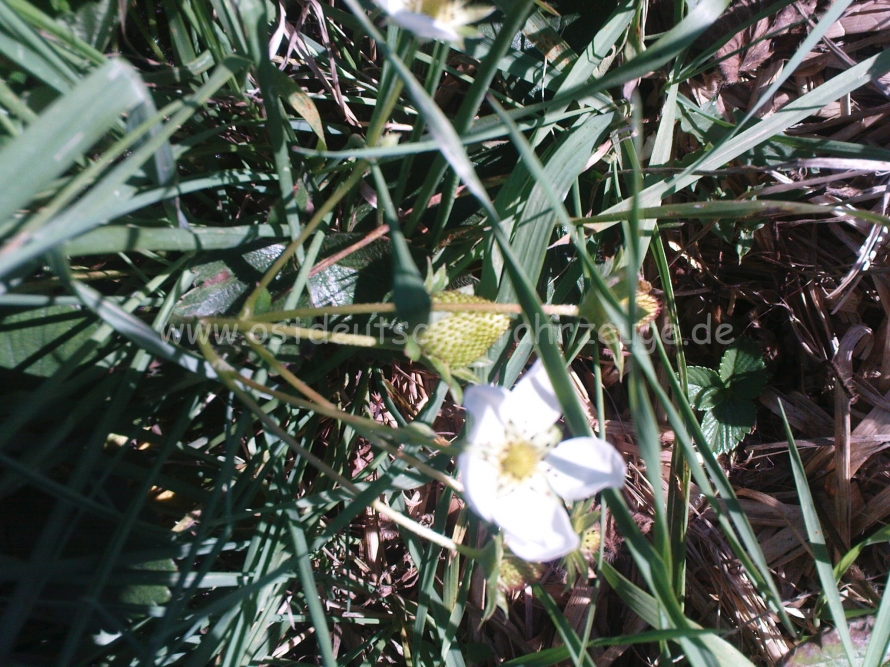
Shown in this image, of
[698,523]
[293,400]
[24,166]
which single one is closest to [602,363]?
[698,523]

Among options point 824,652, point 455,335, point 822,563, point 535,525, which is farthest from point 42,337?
point 824,652

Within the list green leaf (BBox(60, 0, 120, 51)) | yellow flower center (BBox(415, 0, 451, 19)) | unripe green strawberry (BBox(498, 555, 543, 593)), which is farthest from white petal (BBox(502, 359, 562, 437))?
green leaf (BBox(60, 0, 120, 51))

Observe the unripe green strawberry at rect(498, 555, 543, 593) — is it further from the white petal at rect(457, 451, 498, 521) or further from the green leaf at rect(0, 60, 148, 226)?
the green leaf at rect(0, 60, 148, 226)

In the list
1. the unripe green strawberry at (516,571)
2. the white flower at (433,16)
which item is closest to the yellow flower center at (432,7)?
the white flower at (433,16)

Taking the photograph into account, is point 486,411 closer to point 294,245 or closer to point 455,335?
point 455,335

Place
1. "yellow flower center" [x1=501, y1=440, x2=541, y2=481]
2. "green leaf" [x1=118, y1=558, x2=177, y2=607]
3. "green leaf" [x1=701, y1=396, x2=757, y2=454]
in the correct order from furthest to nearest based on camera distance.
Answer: "green leaf" [x1=701, y1=396, x2=757, y2=454] < "green leaf" [x1=118, y1=558, x2=177, y2=607] < "yellow flower center" [x1=501, y1=440, x2=541, y2=481]

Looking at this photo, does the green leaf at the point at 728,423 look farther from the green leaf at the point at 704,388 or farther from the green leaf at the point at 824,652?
the green leaf at the point at 824,652
